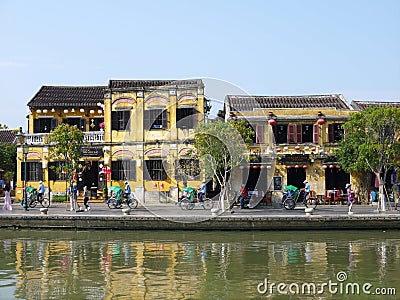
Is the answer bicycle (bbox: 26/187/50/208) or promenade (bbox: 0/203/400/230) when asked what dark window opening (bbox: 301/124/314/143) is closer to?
promenade (bbox: 0/203/400/230)

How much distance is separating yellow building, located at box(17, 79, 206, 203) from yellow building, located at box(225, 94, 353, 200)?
2.83 m

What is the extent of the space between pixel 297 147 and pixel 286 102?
3242 mm

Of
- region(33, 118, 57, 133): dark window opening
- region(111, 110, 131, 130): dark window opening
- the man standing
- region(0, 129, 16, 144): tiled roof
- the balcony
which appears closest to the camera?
the man standing

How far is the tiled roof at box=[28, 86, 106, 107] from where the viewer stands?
36219mm

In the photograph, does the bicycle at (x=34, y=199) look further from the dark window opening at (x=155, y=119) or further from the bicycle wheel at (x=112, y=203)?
the dark window opening at (x=155, y=119)

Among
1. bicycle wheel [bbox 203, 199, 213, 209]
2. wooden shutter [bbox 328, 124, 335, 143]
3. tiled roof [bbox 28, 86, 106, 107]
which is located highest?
tiled roof [bbox 28, 86, 106, 107]

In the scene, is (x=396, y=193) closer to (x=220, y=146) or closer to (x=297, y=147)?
(x=297, y=147)

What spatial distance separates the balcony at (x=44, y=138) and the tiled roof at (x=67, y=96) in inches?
100

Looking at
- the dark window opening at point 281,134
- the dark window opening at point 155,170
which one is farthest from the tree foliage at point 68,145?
the dark window opening at point 281,134

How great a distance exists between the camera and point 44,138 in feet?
111

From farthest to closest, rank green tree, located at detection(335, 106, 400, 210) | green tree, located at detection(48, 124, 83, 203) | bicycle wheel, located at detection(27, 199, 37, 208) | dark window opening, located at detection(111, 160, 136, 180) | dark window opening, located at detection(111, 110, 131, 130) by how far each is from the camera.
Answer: dark window opening, located at detection(111, 110, 131, 130) → dark window opening, located at detection(111, 160, 136, 180) → bicycle wheel, located at detection(27, 199, 37, 208) → green tree, located at detection(48, 124, 83, 203) → green tree, located at detection(335, 106, 400, 210)

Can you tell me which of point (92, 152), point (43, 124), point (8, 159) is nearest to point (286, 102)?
point (92, 152)

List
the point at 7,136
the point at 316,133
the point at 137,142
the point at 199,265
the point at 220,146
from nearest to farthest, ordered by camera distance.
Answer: the point at 199,265 → the point at 220,146 → the point at 316,133 → the point at 137,142 → the point at 7,136

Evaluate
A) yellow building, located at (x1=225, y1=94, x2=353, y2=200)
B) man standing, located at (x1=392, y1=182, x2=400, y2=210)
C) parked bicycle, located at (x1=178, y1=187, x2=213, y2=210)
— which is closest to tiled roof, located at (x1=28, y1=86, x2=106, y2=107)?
yellow building, located at (x1=225, y1=94, x2=353, y2=200)
